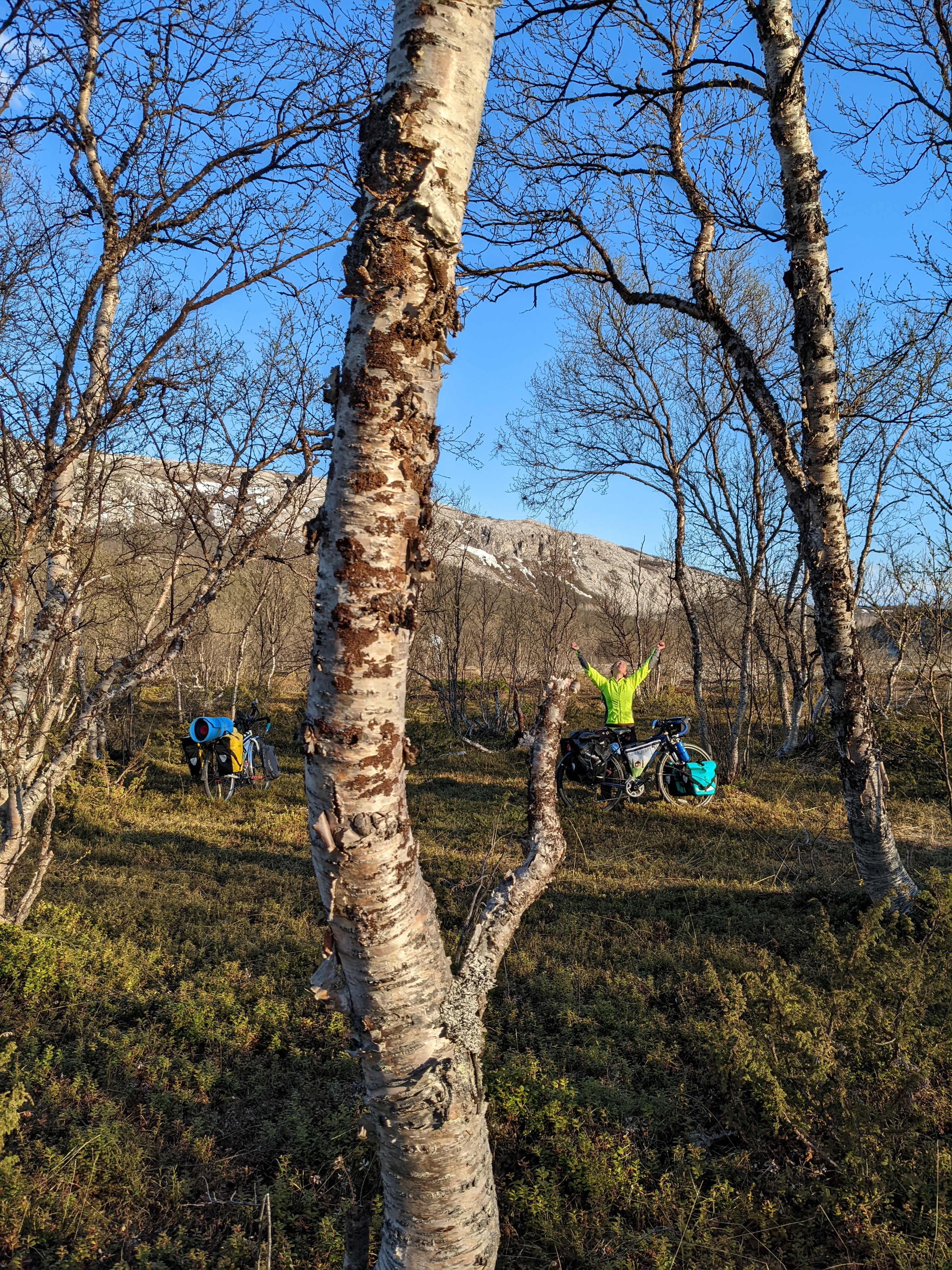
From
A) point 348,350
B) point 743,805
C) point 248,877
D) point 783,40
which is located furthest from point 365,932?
point 743,805

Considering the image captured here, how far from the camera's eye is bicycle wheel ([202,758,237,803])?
988 cm

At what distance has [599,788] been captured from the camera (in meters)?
8.98

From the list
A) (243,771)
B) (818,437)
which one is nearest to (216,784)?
(243,771)

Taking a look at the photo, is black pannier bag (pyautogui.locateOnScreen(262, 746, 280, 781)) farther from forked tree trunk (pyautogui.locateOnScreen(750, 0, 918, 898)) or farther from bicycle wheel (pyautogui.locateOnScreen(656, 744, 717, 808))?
forked tree trunk (pyautogui.locateOnScreen(750, 0, 918, 898))

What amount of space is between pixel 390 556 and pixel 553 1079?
332 centimetres

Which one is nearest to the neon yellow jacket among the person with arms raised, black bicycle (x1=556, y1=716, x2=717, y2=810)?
the person with arms raised

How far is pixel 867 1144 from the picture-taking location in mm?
2672

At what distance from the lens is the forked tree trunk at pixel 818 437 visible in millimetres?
4953

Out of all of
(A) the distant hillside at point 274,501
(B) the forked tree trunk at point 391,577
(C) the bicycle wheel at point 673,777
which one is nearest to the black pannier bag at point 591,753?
(C) the bicycle wheel at point 673,777

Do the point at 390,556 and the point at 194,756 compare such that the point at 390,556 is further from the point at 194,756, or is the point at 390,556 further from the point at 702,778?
the point at 194,756

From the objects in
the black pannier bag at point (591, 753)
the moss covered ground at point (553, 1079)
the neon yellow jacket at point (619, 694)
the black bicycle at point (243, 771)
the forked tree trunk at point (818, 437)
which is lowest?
the moss covered ground at point (553, 1079)

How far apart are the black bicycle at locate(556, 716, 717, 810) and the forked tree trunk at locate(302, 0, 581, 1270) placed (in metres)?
6.93

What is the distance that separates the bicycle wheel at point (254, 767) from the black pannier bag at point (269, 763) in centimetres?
5

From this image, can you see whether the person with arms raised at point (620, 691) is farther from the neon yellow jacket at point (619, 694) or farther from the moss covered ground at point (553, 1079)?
the moss covered ground at point (553, 1079)
